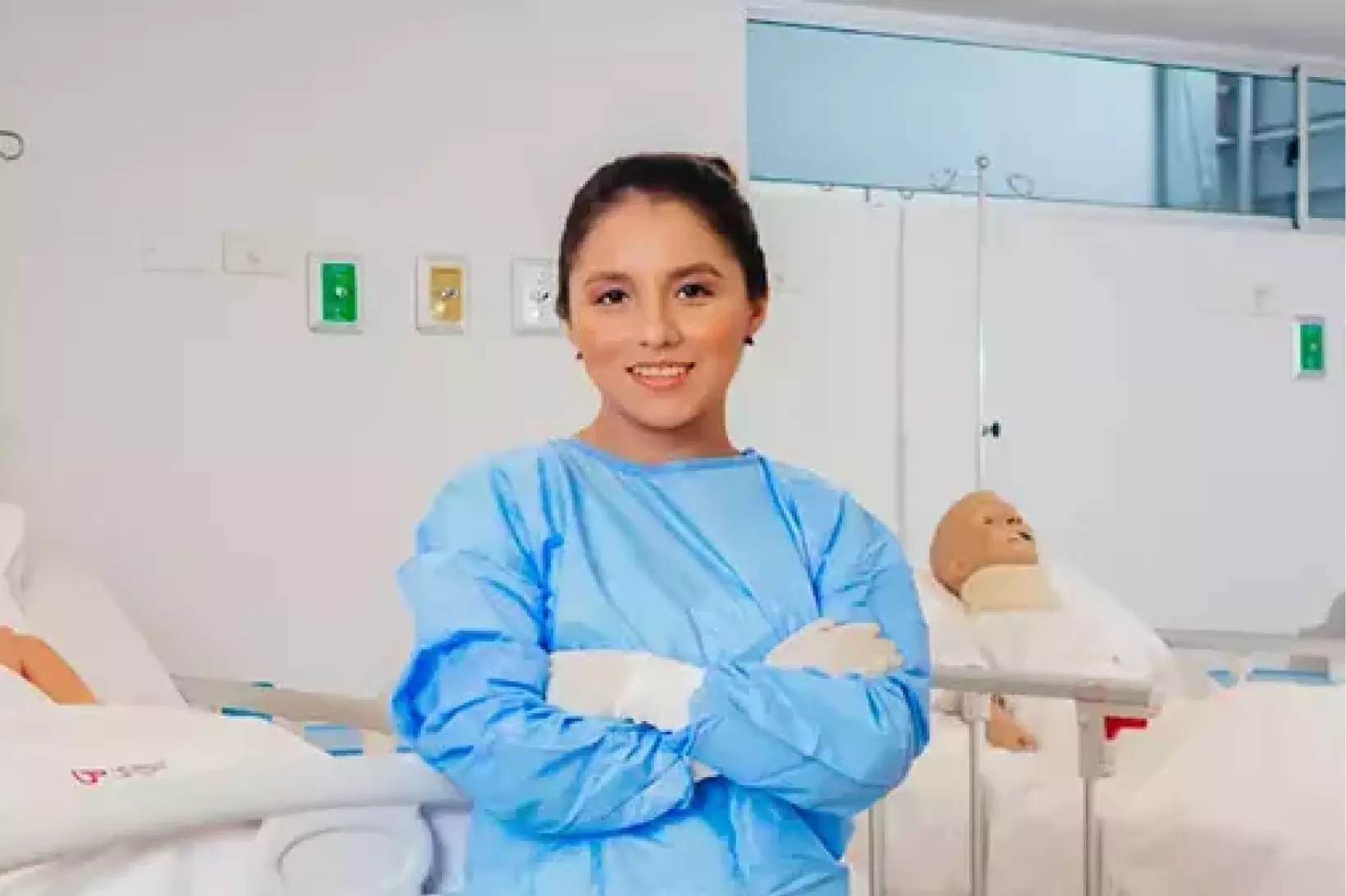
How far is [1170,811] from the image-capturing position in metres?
2.62

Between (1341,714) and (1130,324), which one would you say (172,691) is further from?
(1130,324)

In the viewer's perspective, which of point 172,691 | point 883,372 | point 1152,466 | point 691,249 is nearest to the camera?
point 691,249

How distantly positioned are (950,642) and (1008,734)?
196 mm

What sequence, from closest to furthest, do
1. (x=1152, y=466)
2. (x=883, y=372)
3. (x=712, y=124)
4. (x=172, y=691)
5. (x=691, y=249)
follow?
(x=691, y=249), (x=172, y=691), (x=712, y=124), (x=883, y=372), (x=1152, y=466)

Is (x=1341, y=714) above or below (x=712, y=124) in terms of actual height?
below

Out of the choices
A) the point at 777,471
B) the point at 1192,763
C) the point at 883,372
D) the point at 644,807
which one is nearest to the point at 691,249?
the point at 777,471

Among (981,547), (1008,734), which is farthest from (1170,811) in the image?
(981,547)

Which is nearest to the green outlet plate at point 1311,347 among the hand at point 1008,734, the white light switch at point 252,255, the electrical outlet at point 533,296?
the hand at point 1008,734

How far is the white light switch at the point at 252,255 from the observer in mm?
3033

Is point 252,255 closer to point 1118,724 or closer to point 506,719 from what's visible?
point 1118,724

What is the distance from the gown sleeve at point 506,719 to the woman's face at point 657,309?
17 centimetres

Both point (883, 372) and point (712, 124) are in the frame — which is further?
point (883, 372)

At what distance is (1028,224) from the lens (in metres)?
3.77

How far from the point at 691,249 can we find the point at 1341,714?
1919 mm
